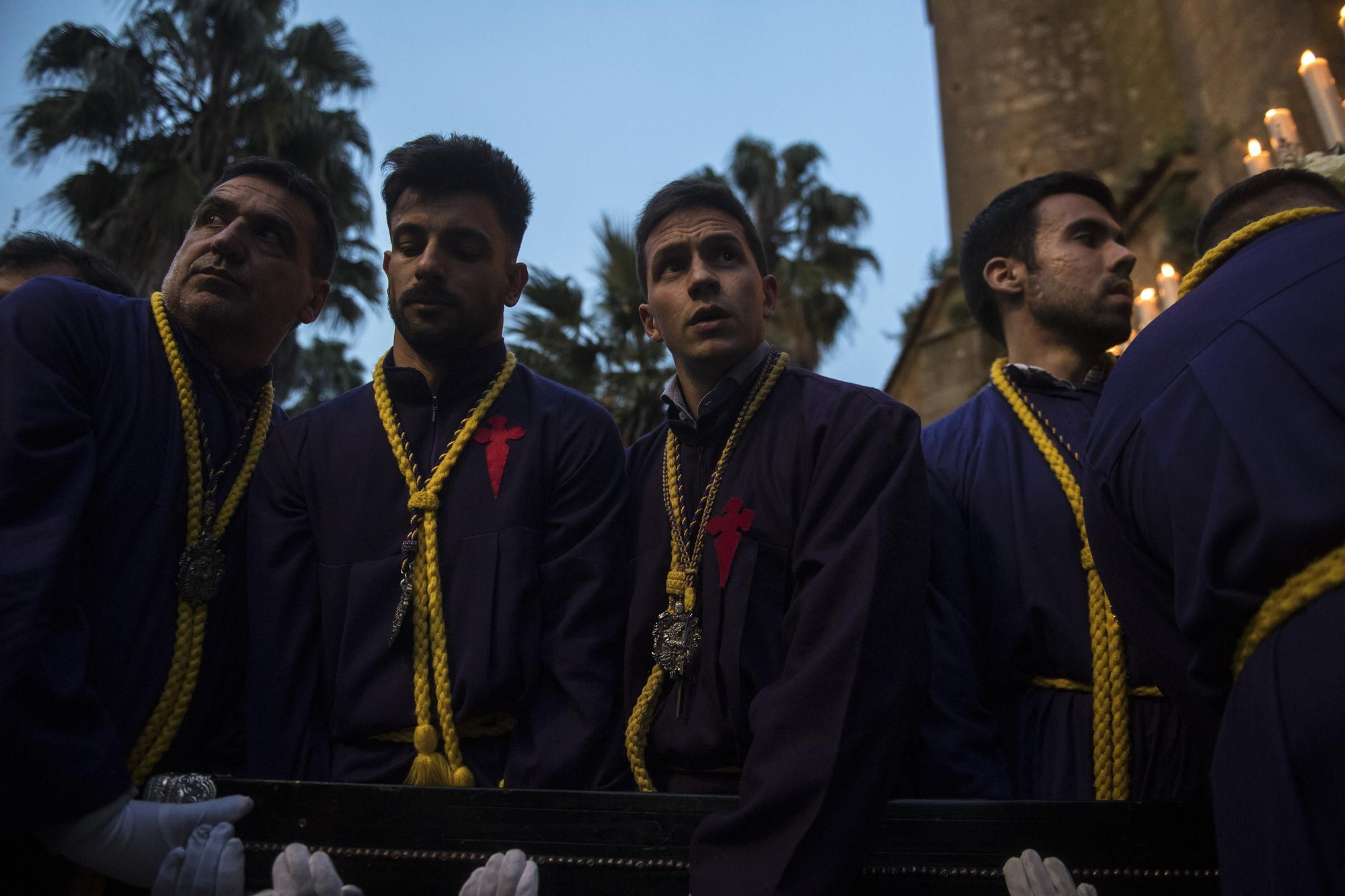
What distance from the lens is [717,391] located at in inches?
95.6

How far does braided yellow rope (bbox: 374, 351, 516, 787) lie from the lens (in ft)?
6.38

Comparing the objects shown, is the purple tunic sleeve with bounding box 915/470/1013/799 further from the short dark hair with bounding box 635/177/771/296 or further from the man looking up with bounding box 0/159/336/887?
the man looking up with bounding box 0/159/336/887

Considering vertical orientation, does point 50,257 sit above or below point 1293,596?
above

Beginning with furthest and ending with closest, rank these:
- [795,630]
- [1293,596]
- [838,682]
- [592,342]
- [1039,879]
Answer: [592,342]
[795,630]
[838,682]
[1039,879]
[1293,596]

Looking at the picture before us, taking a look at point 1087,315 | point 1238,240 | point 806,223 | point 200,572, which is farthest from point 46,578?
point 806,223

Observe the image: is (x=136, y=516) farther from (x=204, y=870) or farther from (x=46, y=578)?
(x=204, y=870)

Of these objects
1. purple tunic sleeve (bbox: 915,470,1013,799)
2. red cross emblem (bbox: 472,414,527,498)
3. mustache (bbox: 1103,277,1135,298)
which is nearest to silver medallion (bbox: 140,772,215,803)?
red cross emblem (bbox: 472,414,527,498)

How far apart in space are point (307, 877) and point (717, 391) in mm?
1456

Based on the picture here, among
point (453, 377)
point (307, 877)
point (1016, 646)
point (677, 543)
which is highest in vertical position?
point (453, 377)

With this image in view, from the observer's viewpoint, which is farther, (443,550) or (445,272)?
(445,272)

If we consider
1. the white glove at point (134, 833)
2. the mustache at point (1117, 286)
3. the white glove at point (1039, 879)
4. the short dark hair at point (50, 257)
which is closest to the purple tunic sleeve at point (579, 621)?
Answer: the white glove at point (134, 833)

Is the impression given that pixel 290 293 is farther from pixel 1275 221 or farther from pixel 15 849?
pixel 1275 221

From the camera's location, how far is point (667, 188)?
2.74 metres

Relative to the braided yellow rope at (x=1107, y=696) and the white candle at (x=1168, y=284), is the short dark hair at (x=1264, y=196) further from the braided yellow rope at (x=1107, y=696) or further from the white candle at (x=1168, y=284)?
the white candle at (x=1168, y=284)
